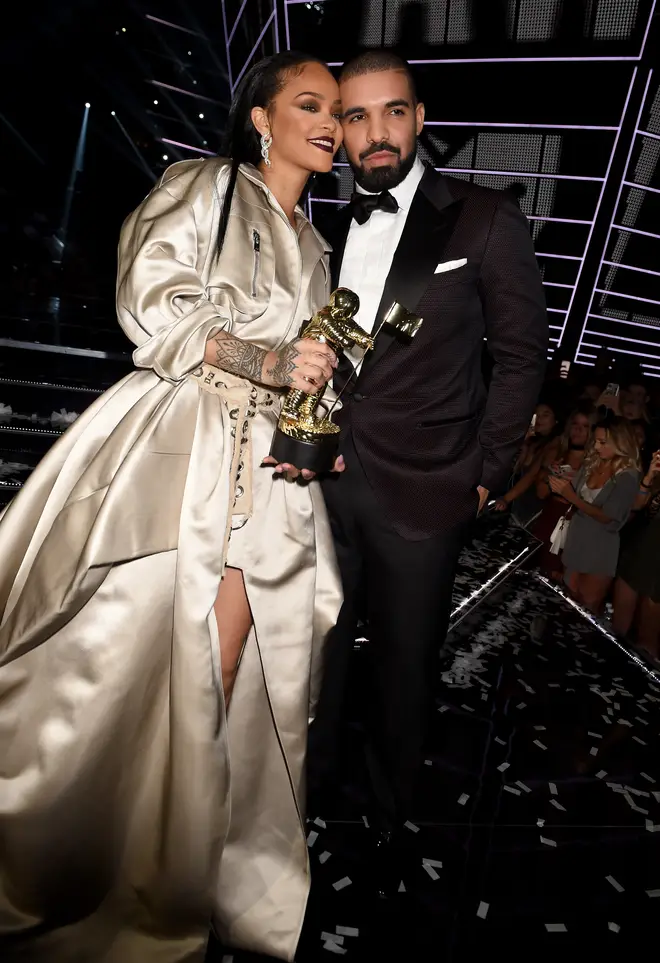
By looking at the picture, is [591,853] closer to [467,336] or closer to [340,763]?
[340,763]

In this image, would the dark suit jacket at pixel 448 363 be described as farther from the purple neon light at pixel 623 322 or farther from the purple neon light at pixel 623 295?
the purple neon light at pixel 623 322

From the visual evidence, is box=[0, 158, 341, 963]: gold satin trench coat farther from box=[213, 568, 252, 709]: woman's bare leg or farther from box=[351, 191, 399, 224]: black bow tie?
box=[351, 191, 399, 224]: black bow tie

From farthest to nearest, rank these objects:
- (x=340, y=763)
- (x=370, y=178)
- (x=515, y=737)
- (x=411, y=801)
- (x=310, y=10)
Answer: (x=310, y=10) → (x=515, y=737) → (x=340, y=763) → (x=411, y=801) → (x=370, y=178)

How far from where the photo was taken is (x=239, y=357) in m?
1.61

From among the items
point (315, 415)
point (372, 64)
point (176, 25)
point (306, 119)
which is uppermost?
point (176, 25)

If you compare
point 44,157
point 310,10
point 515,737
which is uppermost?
point 310,10

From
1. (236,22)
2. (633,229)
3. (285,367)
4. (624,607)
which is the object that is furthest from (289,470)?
(236,22)

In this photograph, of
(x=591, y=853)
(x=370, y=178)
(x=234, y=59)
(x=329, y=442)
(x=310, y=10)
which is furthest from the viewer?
(x=234, y=59)

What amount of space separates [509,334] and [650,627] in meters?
3.33

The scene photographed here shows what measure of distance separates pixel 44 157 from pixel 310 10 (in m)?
8.32

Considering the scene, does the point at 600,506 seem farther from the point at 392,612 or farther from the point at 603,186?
the point at 603,186

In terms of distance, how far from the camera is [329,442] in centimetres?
161

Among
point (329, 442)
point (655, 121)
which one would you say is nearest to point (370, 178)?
point (329, 442)

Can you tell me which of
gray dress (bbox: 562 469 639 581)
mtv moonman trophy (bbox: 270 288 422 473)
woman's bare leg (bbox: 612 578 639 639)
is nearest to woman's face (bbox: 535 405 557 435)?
gray dress (bbox: 562 469 639 581)
